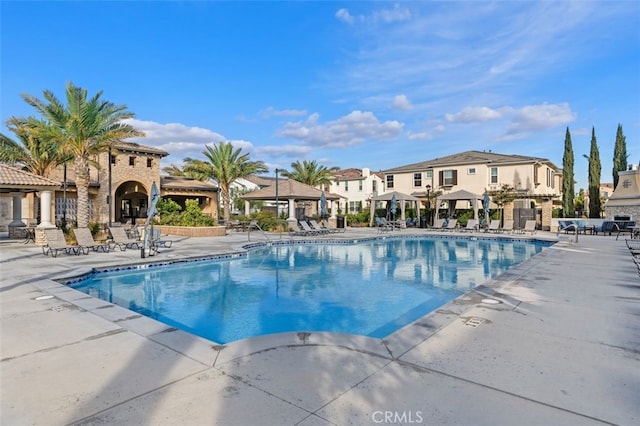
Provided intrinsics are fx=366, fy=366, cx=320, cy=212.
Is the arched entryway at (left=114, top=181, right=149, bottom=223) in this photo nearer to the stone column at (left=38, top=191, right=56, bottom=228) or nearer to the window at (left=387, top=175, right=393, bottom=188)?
the stone column at (left=38, top=191, right=56, bottom=228)

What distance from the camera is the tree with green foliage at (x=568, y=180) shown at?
33.2 m

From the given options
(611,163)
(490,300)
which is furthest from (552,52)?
(611,163)

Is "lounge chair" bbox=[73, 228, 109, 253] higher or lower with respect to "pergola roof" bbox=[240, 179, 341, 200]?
lower

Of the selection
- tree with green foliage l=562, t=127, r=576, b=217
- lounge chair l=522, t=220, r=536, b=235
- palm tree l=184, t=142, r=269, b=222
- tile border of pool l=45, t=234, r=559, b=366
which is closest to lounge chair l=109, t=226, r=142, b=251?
tile border of pool l=45, t=234, r=559, b=366

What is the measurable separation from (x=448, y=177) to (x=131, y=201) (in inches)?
1168

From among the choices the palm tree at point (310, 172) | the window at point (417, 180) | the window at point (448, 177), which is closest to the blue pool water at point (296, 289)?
the window at point (448, 177)

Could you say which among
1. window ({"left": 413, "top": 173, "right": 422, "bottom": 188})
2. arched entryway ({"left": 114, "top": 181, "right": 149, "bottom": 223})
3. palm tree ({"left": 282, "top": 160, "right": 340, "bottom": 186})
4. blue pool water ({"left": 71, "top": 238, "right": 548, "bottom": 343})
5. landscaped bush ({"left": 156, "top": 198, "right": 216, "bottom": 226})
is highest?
palm tree ({"left": 282, "top": 160, "right": 340, "bottom": 186})

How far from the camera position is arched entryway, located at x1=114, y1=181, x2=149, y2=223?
29.8 metres

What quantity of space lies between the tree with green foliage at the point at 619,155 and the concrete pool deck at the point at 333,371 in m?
38.2

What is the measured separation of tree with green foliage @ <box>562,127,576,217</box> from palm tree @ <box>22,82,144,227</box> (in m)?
35.8

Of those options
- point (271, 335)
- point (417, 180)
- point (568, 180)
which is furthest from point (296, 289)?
point (568, 180)

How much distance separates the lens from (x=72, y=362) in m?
3.76

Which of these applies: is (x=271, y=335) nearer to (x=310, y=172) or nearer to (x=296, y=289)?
(x=296, y=289)

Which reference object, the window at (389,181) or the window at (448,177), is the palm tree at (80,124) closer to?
the window at (389,181)
